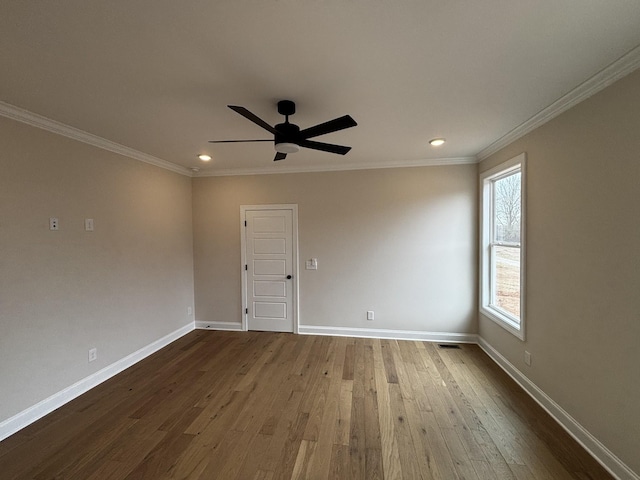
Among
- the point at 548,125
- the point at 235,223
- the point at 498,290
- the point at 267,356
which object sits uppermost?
the point at 548,125

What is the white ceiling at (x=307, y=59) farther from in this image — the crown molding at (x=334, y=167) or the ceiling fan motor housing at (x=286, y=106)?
the crown molding at (x=334, y=167)

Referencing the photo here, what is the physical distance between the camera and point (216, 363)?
10.6 ft

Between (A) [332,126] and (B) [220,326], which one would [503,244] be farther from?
(B) [220,326]

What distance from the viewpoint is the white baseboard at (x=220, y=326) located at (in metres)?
4.37

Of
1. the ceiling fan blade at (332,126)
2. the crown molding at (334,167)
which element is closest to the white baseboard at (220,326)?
the crown molding at (334,167)

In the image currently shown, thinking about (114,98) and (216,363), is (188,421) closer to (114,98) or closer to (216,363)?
(216,363)

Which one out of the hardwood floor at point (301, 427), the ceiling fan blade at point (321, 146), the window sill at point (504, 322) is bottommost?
the hardwood floor at point (301, 427)

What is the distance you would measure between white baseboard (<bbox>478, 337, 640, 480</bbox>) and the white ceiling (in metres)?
2.41

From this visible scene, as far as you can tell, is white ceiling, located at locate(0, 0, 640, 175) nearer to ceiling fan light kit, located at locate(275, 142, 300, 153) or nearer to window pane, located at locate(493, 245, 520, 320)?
ceiling fan light kit, located at locate(275, 142, 300, 153)

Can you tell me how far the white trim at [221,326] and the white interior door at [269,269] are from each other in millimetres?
184

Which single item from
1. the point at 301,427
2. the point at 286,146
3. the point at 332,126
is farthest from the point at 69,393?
the point at 332,126

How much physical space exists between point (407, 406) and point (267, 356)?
70.1 inches

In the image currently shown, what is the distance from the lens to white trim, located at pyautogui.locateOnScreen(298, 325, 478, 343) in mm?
3828

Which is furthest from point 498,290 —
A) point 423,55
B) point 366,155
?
point 423,55
